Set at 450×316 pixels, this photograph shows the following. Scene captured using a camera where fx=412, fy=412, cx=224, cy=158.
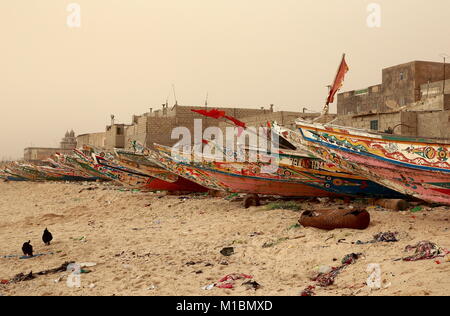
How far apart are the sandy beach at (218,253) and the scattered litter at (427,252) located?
0.65 feet

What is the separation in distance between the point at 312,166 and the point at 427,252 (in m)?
5.32

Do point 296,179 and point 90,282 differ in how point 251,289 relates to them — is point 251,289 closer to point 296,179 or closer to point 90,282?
point 90,282

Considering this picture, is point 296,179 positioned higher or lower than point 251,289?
higher

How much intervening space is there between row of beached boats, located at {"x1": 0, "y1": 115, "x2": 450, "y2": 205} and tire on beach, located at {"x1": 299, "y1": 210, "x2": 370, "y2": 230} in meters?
1.40

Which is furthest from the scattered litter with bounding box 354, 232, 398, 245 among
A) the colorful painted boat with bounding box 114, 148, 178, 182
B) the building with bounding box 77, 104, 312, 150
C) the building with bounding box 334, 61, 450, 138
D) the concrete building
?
the concrete building

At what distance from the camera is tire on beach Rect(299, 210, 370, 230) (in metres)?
6.97

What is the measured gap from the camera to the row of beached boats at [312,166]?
297 inches

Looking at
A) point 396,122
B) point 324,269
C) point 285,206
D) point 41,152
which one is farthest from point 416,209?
point 41,152

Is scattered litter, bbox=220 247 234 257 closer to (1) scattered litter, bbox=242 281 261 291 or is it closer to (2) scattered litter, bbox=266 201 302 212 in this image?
(1) scattered litter, bbox=242 281 261 291

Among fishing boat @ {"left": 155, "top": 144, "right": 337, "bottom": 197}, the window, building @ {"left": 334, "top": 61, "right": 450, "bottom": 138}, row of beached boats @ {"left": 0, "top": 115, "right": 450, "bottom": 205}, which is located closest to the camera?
row of beached boats @ {"left": 0, "top": 115, "right": 450, "bottom": 205}
